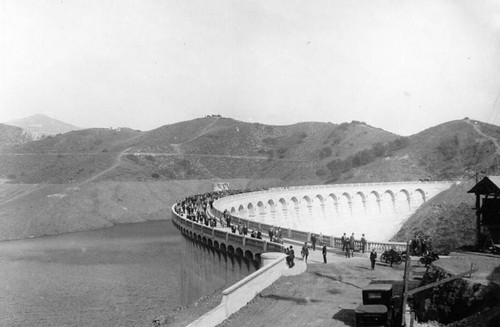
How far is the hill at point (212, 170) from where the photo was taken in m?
96.4

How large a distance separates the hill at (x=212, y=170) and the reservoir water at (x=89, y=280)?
72.5 feet

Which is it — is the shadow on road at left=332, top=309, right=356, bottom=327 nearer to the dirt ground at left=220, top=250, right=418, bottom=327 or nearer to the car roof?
the dirt ground at left=220, top=250, right=418, bottom=327

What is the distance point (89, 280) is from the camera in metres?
54.2

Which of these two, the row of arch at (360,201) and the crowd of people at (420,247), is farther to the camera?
the row of arch at (360,201)

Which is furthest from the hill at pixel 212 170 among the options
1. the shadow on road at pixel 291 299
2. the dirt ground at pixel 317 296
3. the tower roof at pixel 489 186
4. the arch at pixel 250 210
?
the shadow on road at pixel 291 299

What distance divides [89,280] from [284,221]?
3491cm

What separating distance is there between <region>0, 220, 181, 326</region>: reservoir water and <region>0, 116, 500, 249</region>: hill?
22091 mm

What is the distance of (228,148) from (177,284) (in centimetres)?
14213

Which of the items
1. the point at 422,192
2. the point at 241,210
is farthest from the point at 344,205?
the point at 241,210

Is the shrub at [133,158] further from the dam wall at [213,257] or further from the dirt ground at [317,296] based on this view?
the dirt ground at [317,296]

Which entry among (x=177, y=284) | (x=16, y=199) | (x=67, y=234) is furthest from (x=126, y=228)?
(x=177, y=284)

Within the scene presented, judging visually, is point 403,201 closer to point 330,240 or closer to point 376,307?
point 330,240

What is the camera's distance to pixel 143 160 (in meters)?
163

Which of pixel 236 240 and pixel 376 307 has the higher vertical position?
pixel 236 240
